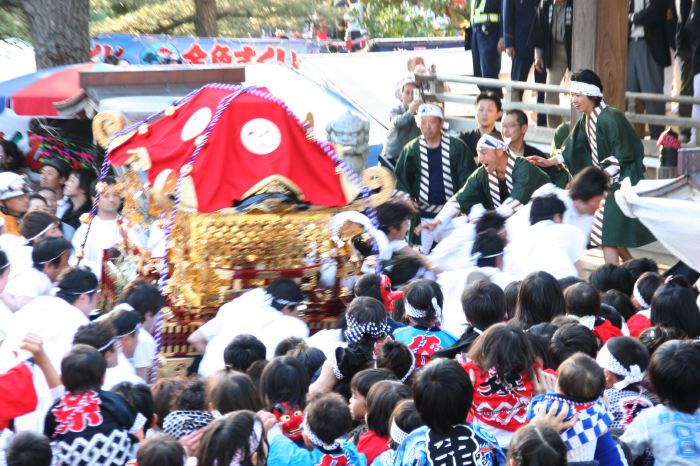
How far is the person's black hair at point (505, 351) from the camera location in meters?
3.52

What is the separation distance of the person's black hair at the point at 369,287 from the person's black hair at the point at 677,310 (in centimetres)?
132

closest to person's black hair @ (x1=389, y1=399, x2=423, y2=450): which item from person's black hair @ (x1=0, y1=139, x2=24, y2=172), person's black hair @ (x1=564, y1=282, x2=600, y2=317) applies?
person's black hair @ (x1=564, y1=282, x2=600, y2=317)

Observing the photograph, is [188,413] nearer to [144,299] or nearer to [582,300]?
[144,299]

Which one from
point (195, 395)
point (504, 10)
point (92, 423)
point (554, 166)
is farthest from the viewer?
point (504, 10)

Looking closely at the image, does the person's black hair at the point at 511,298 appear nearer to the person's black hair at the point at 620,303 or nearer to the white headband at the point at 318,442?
the person's black hair at the point at 620,303

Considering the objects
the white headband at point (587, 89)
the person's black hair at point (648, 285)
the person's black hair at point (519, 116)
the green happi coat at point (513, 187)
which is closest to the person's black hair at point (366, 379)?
the person's black hair at point (648, 285)

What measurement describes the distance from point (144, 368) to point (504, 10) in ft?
18.1

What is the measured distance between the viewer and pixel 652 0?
27.7ft

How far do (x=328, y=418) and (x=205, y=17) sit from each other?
10.9 m

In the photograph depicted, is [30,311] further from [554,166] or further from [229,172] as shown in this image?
[554,166]

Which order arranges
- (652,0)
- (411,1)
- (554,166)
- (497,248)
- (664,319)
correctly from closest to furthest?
(664,319)
(497,248)
(554,166)
(652,0)
(411,1)

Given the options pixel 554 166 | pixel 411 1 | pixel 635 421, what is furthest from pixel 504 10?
pixel 635 421

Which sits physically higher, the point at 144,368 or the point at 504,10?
the point at 504,10

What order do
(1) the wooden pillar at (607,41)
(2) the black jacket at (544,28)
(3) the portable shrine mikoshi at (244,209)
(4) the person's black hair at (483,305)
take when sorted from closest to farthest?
1. (4) the person's black hair at (483,305)
2. (3) the portable shrine mikoshi at (244,209)
3. (1) the wooden pillar at (607,41)
4. (2) the black jacket at (544,28)
